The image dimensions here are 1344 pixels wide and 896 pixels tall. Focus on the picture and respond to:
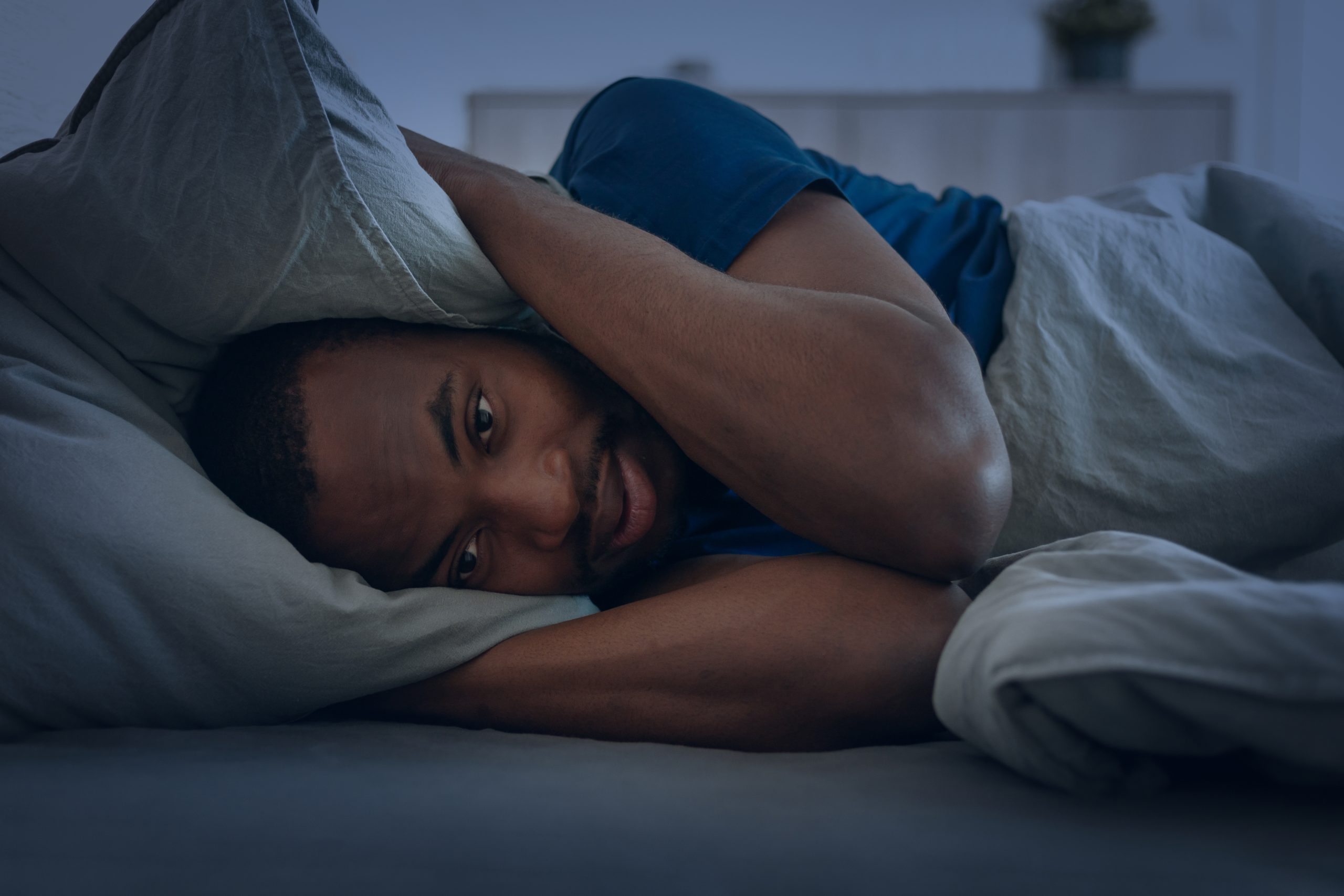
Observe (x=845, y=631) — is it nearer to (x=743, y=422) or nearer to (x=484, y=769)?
(x=743, y=422)

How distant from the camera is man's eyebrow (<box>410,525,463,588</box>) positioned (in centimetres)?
77

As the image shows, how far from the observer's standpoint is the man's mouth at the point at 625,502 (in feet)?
2.66

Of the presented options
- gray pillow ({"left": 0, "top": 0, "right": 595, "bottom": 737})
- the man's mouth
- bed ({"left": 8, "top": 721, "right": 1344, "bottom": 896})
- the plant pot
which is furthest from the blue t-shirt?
the plant pot

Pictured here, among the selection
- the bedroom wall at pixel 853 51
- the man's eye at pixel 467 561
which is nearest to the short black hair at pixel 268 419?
the man's eye at pixel 467 561

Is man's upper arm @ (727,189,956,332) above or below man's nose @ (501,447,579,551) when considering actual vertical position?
above

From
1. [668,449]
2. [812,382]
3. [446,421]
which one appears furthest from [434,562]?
[812,382]

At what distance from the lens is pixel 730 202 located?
84cm

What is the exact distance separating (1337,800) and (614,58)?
10.4ft

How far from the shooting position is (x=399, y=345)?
79 cm

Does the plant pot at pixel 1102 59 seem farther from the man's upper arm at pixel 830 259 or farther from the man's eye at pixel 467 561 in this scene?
the man's eye at pixel 467 561

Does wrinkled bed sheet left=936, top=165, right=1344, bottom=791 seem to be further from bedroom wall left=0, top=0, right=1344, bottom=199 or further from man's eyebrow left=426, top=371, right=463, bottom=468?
bedroom wall left=0, top=0, right=1344, bottom=199

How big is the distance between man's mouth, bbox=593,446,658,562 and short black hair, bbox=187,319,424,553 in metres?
0.24

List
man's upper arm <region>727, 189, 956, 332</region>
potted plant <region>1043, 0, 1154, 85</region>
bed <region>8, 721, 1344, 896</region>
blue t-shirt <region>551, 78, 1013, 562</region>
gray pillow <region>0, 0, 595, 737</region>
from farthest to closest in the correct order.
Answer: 1. potted plant <region>1043, 0, 1154, 85</region>
2. blue t-shirt <region>551, 78, 1013, 562</region>
3. man's upper arm <region>727, 189, 956, 332</region>
4. gray pillow <region>0, 0, 595, 737</region>
5. bed <region>8, 721, 1344, 896</region>

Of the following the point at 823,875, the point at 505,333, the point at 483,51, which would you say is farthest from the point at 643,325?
the point at 483,51
